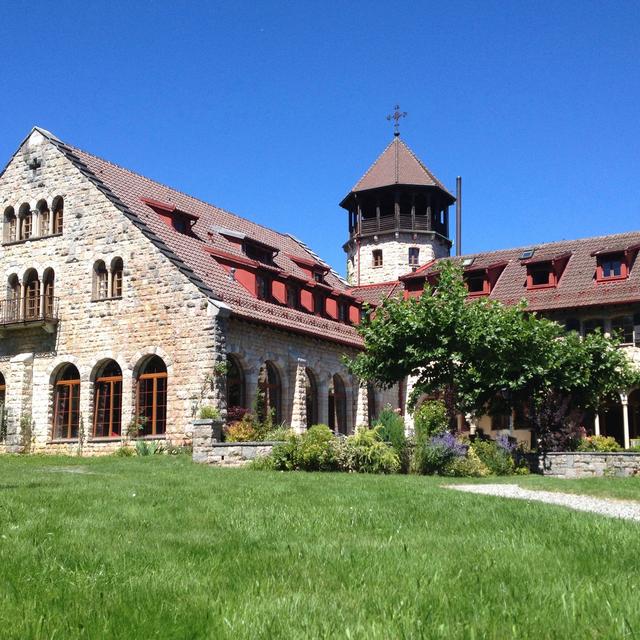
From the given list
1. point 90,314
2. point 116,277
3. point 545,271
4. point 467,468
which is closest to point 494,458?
point 467,468

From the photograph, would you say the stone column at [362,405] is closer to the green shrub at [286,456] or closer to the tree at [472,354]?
the tree at [472,354]

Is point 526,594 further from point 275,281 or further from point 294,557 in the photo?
point 275,281

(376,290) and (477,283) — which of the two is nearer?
(477,283)

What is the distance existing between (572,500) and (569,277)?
2679cm

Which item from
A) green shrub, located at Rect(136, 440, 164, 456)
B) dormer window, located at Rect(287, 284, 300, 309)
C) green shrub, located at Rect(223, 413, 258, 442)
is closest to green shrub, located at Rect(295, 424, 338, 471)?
green shrub, located at Rect(223, 413, 258, 442)

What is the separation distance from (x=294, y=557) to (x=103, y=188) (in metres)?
24.3

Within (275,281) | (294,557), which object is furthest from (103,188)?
(294,557)

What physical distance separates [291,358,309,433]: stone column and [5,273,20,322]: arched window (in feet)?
34.1

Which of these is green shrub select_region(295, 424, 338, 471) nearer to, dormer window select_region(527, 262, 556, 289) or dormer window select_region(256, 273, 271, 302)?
dormer window select_region(256, 273, 271, 302)

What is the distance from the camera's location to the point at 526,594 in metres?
5.07

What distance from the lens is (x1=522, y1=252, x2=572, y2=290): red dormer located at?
38.1 m

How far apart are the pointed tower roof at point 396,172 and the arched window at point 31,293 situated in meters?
23.4

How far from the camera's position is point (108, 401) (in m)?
27.5

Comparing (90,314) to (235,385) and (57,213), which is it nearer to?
(57,213)
